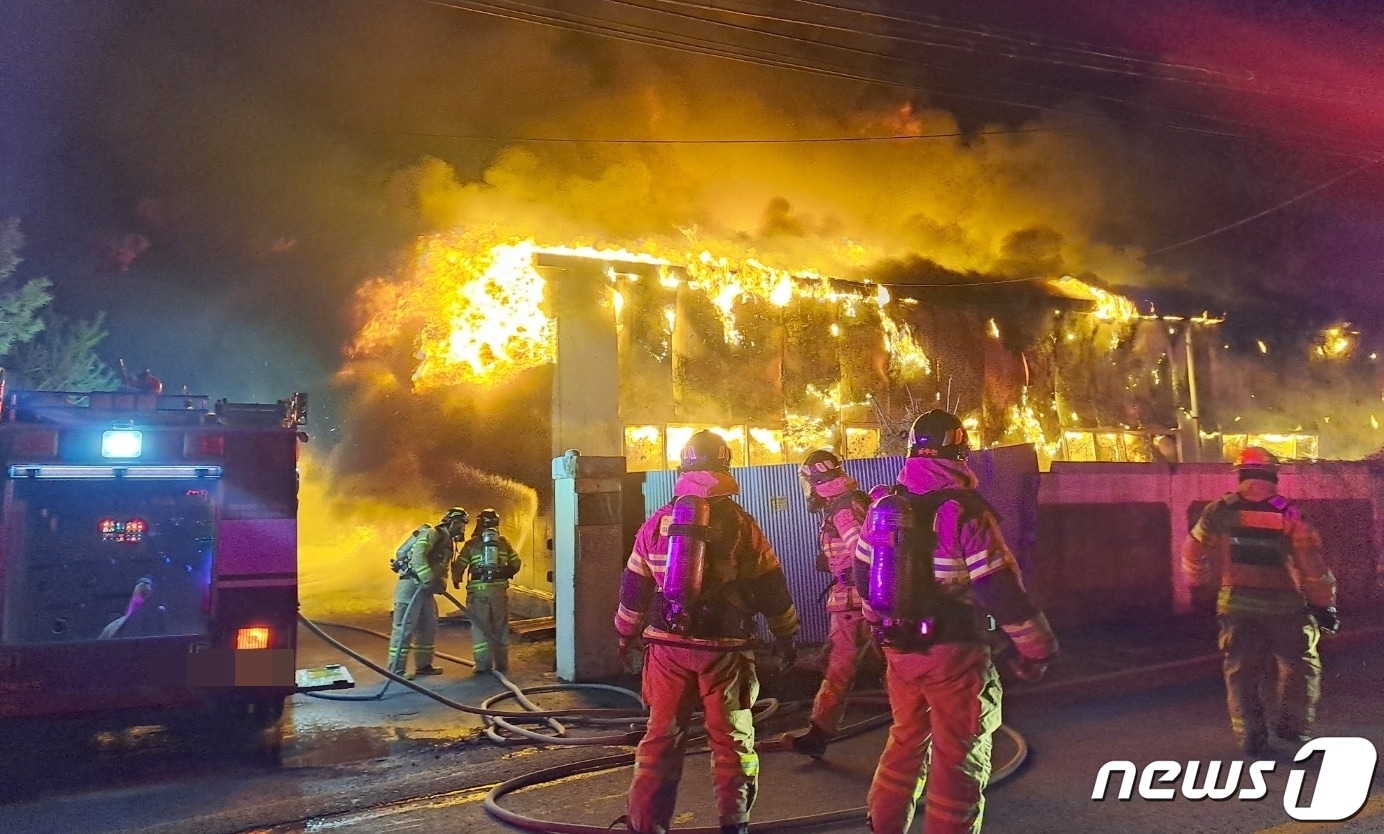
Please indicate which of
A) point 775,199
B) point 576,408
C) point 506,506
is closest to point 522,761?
point 576,408

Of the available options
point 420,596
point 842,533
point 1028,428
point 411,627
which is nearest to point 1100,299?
point 1028,428

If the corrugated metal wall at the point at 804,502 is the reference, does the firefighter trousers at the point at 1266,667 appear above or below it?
below

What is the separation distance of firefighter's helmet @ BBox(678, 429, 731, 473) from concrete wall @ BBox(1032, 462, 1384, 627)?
620cm

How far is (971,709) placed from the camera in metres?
3.10

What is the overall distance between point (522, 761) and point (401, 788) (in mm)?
820

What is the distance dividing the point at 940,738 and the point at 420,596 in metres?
6.13

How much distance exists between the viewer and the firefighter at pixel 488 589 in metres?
8.15

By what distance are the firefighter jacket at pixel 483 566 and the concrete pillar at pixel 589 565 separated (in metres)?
0.59

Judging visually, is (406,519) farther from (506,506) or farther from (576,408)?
(576,408)

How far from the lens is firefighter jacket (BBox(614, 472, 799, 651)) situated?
3.69 meters

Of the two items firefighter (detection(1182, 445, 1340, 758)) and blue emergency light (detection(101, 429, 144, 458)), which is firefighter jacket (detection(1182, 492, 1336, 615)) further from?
blue emergency light (detection(101, 429, 144, 458))

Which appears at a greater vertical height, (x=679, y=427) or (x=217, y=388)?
(x=217, y=388)

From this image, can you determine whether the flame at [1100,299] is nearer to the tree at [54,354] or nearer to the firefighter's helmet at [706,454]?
the firefighter's helmet at [706,454]

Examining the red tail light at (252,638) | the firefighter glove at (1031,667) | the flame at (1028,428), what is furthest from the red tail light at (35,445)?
the flame at (1028,428)
